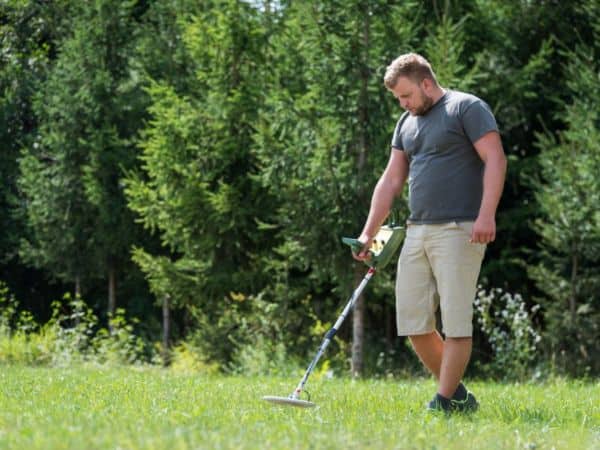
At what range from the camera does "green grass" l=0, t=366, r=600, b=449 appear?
141 inches

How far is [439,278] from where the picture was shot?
5102mm

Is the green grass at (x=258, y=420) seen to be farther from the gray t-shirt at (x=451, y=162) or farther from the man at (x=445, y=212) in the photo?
the gray t-shirt at (x=451, y=162)

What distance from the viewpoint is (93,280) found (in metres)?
17.7

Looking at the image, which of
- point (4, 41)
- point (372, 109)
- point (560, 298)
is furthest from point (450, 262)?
point (4, 41)

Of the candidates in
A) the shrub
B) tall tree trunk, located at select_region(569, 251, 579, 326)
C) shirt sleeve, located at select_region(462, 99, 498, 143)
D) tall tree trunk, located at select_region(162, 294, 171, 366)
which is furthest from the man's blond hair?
tall tree trunk, located at select_region(162, 294, 171, 366)

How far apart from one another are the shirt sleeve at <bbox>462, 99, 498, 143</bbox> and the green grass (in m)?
1.41

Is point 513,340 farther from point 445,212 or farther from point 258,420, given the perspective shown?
point 258,420

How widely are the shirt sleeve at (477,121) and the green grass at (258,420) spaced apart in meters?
1.41

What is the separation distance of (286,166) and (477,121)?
555cm

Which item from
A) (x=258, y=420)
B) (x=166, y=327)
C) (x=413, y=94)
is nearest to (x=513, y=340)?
(x=413, y=94)

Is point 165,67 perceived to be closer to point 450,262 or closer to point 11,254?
point 11,254

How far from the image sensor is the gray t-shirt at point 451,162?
5.06 m

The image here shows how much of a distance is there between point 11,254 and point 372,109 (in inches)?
378

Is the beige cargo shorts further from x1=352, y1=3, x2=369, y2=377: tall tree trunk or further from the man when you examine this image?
x1=352, y1=3, x2=369, y2=377: tall tree trunk
